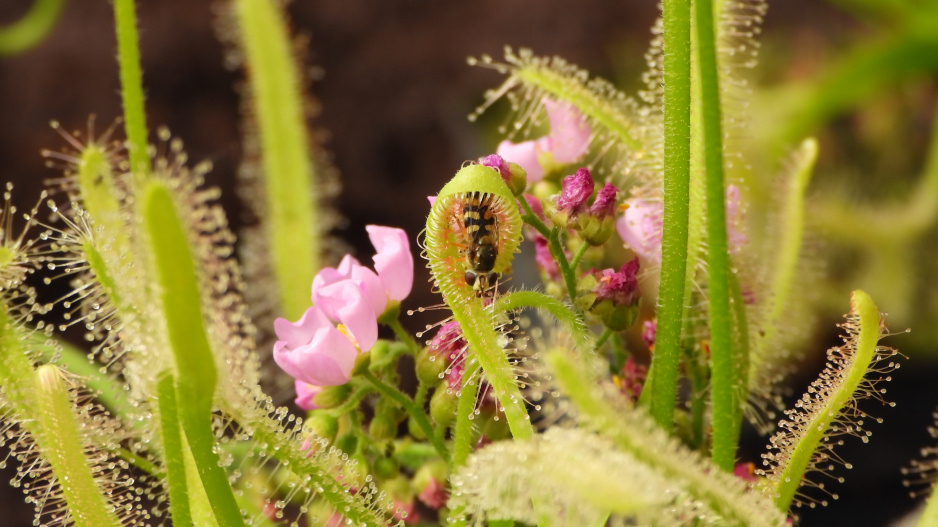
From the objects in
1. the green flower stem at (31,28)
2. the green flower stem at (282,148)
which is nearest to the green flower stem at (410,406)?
the green flower stem at (282,148)

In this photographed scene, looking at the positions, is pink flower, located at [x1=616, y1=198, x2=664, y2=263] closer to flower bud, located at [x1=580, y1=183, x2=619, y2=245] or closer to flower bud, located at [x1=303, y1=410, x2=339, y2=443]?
flower bud, located at [x1=580, y1=183, x2=619, y2=245]

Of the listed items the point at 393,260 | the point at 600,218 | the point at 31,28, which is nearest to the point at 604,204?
the point at 600,218

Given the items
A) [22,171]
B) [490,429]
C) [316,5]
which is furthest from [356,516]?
[316,5]

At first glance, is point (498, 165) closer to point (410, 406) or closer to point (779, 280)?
point (410, 406)

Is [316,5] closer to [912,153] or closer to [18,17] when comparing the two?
[18,17]

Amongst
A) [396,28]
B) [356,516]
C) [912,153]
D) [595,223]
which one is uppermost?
[396,28]

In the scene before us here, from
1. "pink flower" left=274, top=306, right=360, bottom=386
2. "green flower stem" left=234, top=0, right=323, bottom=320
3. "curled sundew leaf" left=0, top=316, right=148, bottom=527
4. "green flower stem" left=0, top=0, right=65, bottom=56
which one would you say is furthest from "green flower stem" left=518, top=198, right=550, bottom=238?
"green flower stem" left=0, top=0, right=65, bottom=56
